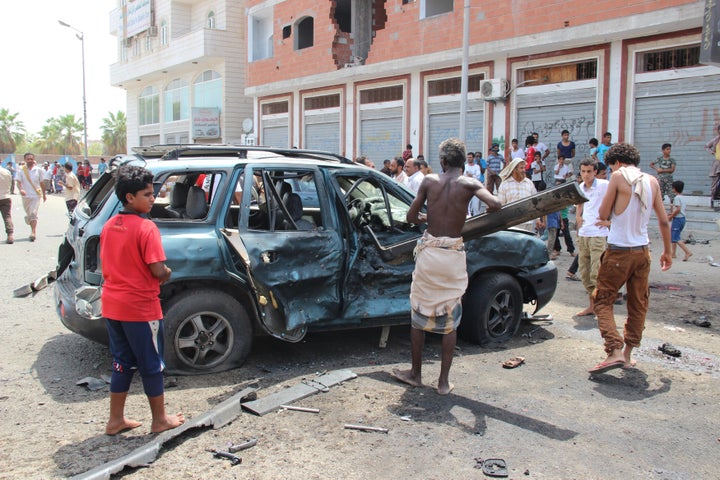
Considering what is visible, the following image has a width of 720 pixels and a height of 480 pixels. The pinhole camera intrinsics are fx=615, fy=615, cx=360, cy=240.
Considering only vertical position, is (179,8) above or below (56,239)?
above

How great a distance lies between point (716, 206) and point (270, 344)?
11487 mm

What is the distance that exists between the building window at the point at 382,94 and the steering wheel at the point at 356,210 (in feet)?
52.4

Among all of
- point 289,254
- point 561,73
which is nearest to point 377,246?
point 289,254

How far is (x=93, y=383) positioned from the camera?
4.68 metres

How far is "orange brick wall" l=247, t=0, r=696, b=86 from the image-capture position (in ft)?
48.6

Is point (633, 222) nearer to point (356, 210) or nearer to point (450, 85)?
point (356, 210)

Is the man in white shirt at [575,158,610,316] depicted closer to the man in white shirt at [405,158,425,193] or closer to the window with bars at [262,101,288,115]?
the man in white shirt at [405,158,425,193]

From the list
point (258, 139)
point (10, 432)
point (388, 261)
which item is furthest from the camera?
point (258, 139)

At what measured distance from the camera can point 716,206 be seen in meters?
13.3

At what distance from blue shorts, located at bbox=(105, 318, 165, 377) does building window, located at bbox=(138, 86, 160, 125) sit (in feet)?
122

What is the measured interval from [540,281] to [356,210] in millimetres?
2033

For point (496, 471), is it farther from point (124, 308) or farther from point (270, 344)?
point (270, 344)

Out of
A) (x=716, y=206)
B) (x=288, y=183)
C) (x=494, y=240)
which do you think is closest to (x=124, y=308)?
(x=288, y=183)

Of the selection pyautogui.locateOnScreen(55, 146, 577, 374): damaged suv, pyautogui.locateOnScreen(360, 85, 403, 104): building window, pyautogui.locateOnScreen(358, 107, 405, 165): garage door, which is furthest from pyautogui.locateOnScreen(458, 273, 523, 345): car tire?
pyautogui.locateOnScreen(360, 85, 403, 104): building window
